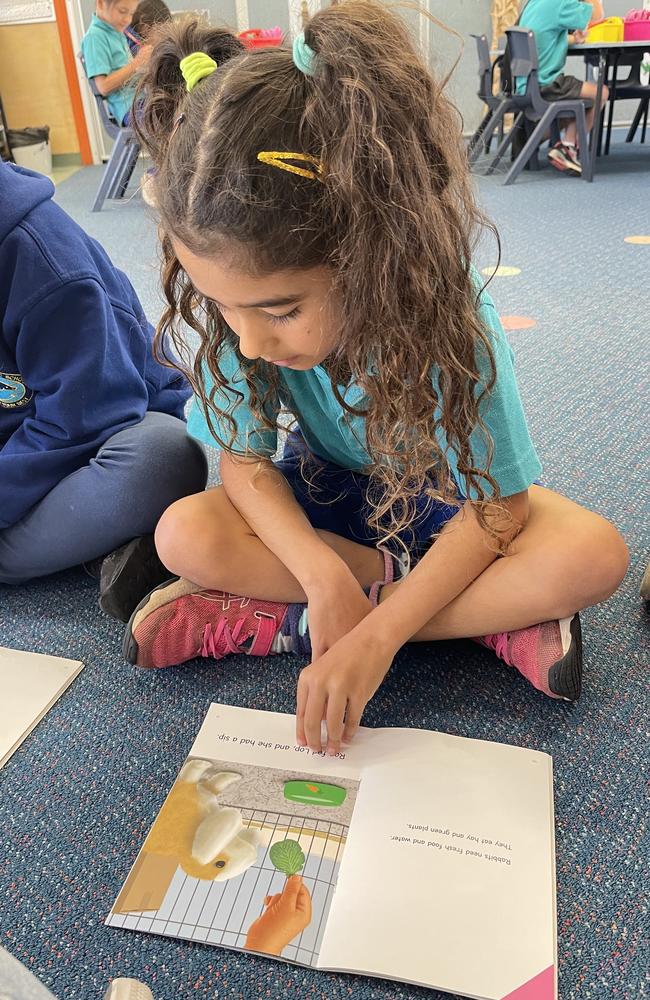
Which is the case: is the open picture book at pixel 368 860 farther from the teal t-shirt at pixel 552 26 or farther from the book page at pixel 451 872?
the teal t-shirt at pixel 552 26

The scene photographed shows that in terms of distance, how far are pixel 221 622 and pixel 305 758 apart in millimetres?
192

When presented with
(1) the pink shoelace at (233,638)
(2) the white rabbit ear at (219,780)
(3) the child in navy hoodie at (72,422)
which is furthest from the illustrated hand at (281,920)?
(3) the child in navy hoodie at (72,422)

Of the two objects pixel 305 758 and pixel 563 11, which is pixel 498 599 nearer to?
pixel 305 758

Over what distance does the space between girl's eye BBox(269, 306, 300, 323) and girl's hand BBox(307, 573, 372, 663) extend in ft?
0.86

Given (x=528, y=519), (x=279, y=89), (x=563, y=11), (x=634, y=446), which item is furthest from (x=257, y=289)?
(x=563, y=11)

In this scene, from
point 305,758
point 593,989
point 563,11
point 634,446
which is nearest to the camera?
point 593,989

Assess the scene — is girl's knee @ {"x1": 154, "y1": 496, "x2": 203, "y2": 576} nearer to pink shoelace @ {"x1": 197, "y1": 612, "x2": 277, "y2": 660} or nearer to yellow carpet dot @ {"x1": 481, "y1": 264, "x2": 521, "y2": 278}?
pink shoelace @ {"x1": 197, "y1": 612, "x2": 277, "y2": 660}

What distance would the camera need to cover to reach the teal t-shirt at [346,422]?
71 cm

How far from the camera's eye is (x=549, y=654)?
0.75 metres

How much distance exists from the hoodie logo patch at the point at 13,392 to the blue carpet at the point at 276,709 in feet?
0.72

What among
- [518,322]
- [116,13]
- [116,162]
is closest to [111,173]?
[116,162]

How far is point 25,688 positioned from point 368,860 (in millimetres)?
398

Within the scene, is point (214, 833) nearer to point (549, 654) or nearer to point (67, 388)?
point (549, 654)

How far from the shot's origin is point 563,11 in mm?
3010
